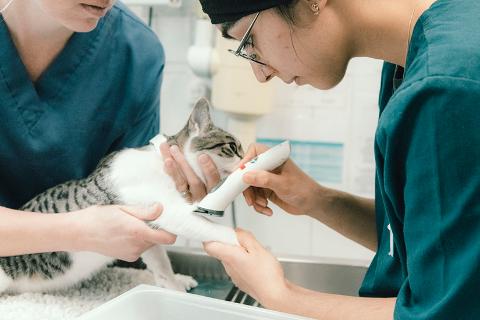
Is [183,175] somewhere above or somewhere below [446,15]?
below

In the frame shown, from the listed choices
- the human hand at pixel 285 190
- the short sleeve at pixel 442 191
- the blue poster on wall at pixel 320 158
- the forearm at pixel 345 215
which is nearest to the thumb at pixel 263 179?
the human hand at pixel 285 190

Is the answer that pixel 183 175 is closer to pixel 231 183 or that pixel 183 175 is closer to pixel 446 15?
pixel 231 183

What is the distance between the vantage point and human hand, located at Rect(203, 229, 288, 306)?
2.65ft

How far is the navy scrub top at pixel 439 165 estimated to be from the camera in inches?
21.0

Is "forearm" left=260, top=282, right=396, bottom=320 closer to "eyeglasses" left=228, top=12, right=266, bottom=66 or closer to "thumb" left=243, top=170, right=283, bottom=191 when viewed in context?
"thumb" left=243, top=170, right=283, bottom=191

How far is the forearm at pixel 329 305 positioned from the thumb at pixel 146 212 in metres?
0.25

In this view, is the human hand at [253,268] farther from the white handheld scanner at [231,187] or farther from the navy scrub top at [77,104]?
the navy scrub top at [77,104]

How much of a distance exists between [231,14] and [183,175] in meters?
0.47

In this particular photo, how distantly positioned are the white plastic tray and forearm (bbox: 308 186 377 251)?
0.36 metres

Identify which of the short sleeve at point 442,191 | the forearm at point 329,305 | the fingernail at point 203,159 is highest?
the short sleeve at point 442,191

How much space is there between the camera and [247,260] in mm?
852

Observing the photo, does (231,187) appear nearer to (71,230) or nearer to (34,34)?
(71,230)

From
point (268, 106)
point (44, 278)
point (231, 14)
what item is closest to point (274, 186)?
point (231, 14)

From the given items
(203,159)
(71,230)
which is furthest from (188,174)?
(71,230)
